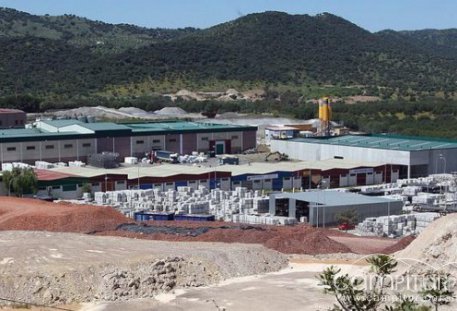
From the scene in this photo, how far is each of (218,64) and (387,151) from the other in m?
92.7

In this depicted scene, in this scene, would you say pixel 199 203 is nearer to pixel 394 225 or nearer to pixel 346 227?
pixel 346 227

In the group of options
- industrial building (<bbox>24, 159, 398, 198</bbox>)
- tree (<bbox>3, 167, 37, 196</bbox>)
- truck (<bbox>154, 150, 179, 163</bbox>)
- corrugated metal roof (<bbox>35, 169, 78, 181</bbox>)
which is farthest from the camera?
truck (<bbox>154, 150, 179, 163</bbox>)

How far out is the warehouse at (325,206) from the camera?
1705 inches

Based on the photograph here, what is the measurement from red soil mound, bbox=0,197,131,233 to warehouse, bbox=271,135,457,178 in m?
29.0

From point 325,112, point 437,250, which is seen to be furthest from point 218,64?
point 437,250

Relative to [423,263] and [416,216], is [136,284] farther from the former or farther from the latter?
[416,216]

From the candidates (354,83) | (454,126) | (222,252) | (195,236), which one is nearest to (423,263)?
(222,252)

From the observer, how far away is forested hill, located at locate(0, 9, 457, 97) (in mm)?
134750

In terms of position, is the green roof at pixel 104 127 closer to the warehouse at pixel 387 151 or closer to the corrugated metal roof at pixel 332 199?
the warehouse at pixel 387 151

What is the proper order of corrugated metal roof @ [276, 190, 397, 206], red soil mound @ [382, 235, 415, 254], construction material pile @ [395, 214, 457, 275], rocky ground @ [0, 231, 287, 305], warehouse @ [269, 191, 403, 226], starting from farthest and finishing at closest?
corrugated metal roof @ [276, 190, 397, 206]
warehouse @ [269, 191, 403, 226]
red soil mound @ [382, 235, 415, 254]
rocky ground @ [0, 231, 287, 305]
construction material pile @ [395, 214, 457, 275]

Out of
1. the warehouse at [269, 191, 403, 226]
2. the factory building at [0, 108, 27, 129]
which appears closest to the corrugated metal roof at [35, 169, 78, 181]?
the warehouse at [269, 191, 403, 226]

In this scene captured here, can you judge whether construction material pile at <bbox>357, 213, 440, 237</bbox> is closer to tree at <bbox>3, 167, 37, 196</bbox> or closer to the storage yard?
the storage yard

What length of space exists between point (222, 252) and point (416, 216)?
15473 mm

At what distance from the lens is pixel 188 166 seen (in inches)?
2402
